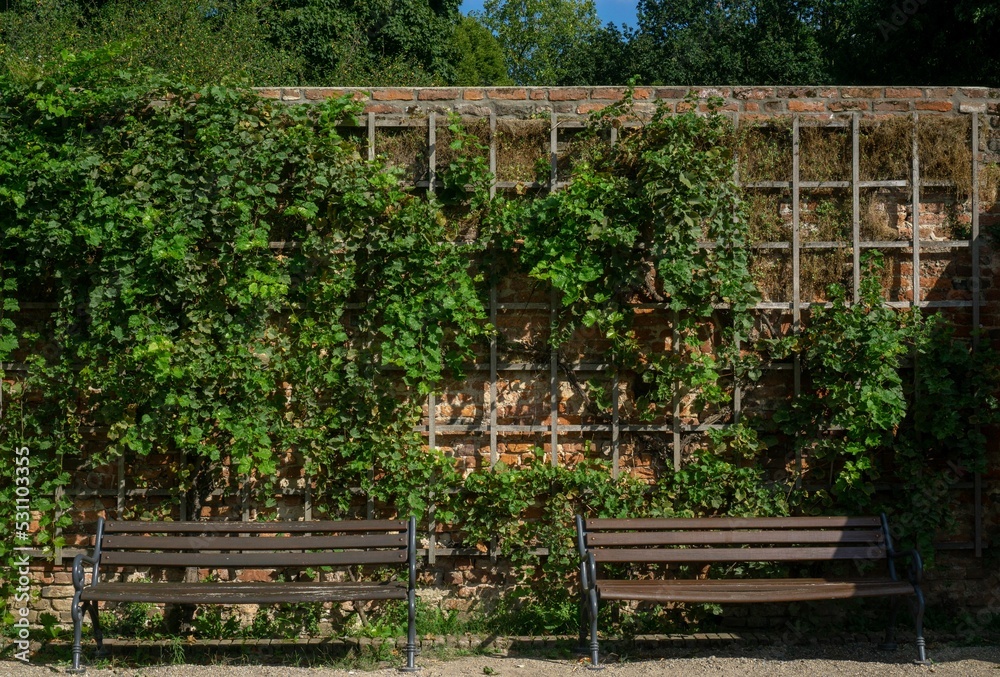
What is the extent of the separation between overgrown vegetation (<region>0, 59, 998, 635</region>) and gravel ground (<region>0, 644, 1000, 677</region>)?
0.51 metres

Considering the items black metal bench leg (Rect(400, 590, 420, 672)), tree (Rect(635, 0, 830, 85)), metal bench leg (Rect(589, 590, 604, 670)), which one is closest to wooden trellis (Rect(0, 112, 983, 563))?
black metal bench leg (Rect(400, 590, 420, 672))

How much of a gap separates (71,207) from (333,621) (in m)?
2.87

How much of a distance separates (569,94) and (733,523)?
273cm

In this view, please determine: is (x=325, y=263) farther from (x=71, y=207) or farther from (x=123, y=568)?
(x=123, y=568)

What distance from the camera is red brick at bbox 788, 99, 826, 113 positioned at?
5.67m

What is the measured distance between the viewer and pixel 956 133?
566 centimetres

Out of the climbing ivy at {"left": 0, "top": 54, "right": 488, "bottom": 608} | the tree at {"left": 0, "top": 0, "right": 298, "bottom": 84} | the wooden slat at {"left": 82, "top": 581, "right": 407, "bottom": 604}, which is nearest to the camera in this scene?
the wooden slat at {"left": 82, "top": 581, "right": 407, "bottom": 604}

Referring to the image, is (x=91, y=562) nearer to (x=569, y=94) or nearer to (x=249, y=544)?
(x=249, y=544)

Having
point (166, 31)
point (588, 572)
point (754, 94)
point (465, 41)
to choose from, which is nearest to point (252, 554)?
point (588, 572)

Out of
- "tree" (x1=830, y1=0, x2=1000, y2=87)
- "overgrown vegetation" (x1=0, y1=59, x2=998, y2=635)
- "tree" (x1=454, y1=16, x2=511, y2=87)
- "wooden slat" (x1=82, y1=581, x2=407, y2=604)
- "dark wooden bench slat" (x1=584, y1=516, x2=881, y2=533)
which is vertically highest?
"tree" (x1=454, y1=16, x2=511, y2=87)

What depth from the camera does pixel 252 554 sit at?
5.05 m

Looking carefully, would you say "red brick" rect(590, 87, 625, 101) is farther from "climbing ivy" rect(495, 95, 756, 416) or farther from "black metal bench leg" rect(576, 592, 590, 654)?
"black metal bench leg" rect(576, 592, 590, 654)

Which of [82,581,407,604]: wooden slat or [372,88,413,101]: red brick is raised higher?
[372,88,413,101]: red brick

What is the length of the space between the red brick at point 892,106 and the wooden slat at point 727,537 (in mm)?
2561
